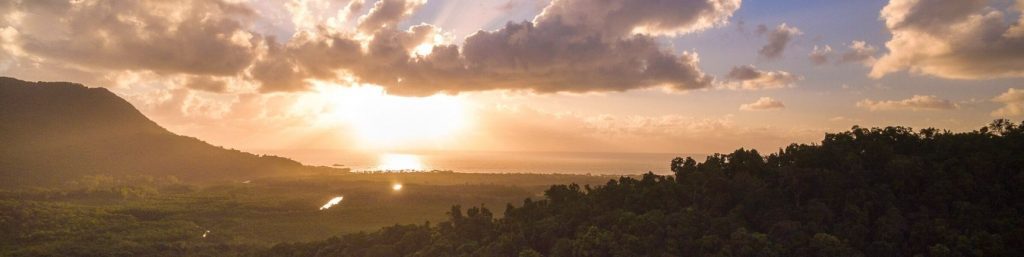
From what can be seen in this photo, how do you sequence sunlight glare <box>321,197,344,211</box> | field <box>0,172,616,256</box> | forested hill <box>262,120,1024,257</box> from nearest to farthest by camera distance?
forested hill <box>262,120,1024,257</box> → field <box>0,172,616,256</box> → sunlight glare <box>321,197,344,211</box>

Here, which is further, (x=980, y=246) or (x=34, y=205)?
(x=34, y=205)

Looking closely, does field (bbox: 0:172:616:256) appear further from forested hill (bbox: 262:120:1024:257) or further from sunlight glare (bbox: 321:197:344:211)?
forested hill (bbox: 262:120:1024:257)

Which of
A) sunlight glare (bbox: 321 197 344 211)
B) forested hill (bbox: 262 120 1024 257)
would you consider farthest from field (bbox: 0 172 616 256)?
forested hill (bbox: 262 120 1024 257)

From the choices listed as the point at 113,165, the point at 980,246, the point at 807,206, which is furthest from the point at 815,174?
the point at 113,165

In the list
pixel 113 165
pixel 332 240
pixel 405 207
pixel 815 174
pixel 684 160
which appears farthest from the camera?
pixel 113 165

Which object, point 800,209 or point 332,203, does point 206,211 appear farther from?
point 800,209

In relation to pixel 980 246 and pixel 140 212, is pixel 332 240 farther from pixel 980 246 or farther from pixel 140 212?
pixel 140 212
